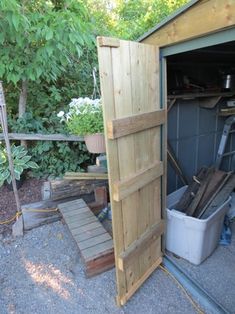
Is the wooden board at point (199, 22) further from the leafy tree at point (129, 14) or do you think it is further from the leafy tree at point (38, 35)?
the leafy tree at point (129, 14)

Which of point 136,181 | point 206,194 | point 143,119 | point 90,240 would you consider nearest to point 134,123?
point 143,119

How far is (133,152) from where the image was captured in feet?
5.26

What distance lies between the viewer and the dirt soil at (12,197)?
2.77 m

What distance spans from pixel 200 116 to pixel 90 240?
198cm

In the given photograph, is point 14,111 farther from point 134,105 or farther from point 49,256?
point 134,105

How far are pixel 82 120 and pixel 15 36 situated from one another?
3.51 ft

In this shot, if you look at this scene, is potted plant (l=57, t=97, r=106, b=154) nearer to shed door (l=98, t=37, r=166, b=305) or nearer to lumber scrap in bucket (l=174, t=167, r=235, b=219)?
shed door (l=98, t=37, r=166, b=305)

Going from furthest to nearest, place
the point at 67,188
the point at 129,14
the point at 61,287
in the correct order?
the point at 129,14
the point at 67,188
the point at 61,287

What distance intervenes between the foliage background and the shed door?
3.22ft

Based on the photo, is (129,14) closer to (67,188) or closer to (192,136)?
(192,136)

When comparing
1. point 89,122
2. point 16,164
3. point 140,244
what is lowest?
point 140,244

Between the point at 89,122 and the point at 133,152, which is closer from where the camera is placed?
the point at 133,152

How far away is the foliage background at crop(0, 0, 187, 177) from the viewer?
2.18 m

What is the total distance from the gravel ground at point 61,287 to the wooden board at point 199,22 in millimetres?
1847
